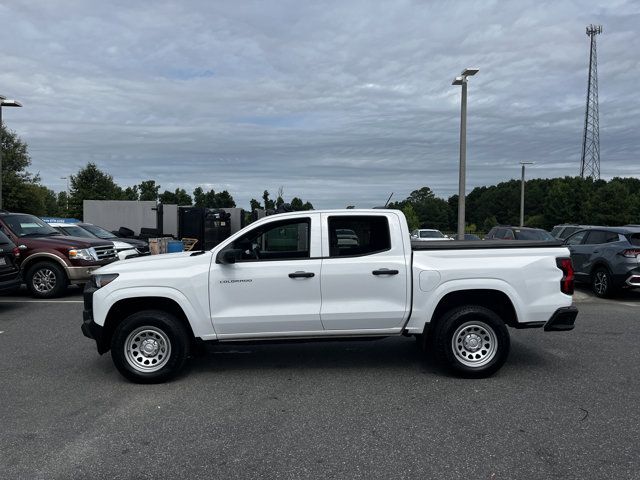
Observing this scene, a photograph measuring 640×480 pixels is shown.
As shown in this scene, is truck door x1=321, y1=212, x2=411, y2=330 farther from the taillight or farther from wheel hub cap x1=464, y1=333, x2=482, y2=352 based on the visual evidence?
the taillight

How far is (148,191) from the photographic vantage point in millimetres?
71875

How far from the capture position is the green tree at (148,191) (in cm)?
7138

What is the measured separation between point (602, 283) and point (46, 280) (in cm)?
1225

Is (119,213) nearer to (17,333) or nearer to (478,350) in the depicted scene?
(17,333)

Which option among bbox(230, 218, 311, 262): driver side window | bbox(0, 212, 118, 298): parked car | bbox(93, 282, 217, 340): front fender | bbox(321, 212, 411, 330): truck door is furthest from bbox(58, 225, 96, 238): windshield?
bbox(321, 212, 411, 330): truck door

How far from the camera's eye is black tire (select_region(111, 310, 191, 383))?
584 centimetres

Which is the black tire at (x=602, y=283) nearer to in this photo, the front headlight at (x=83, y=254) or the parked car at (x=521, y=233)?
the parked car at (x=521, y=233)

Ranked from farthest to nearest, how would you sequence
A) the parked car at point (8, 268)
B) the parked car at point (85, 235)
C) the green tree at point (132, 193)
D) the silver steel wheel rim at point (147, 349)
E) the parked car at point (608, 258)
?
the green tree at point (132, 193)
the parked car at point (85, 235)
the parked car at point (608, 258)
the parked car at point (8, 268)
the silver steel wheel rim at point (147, 349)

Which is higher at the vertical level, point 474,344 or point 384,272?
point 384,272

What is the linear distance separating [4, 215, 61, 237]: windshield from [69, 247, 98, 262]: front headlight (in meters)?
1.40

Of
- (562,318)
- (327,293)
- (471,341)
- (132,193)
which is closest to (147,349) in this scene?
(327,293)

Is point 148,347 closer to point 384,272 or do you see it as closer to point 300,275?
point 300,275

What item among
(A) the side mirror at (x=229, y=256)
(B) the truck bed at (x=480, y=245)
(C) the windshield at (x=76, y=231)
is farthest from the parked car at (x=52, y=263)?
(B) the truck bed at (x=480, y=245)

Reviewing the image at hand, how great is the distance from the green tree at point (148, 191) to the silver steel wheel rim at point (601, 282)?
2562 inches
